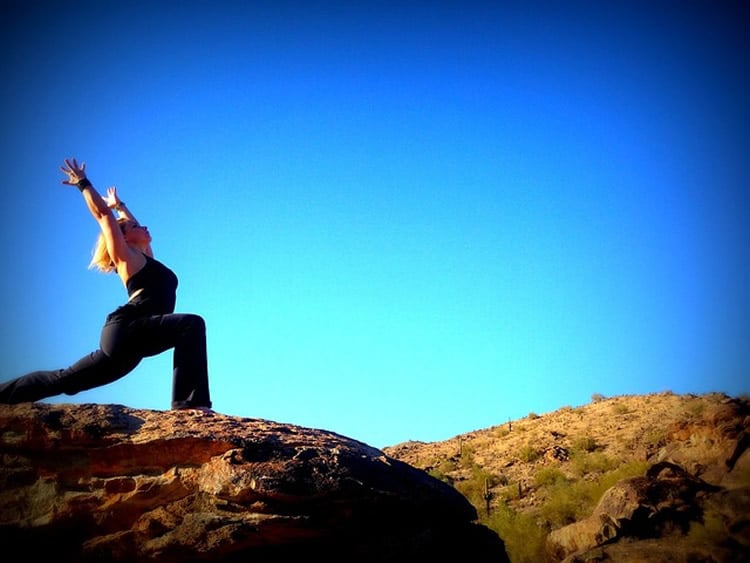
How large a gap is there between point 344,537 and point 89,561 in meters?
1.72

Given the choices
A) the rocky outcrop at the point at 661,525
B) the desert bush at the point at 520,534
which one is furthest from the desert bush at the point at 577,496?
the rocky outcrop at the point at 661,525

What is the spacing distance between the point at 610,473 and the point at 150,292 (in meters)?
16.8

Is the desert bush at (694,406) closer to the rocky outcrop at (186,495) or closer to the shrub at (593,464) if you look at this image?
the shrub at (593,464)

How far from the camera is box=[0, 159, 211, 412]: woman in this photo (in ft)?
14.5

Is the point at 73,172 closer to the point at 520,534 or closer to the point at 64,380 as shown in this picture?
the point at 64,380

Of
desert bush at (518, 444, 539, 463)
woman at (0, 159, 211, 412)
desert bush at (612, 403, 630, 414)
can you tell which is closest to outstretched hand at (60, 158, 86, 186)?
woman at (0, 159, 211, 412)

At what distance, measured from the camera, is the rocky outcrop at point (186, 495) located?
3717 mm

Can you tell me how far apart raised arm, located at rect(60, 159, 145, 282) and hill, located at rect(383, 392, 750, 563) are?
8.64 metres

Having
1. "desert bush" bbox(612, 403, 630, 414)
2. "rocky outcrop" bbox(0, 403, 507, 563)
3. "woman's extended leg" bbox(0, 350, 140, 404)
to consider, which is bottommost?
"rocky outcrop" bbox(0, 403, 507, 563)

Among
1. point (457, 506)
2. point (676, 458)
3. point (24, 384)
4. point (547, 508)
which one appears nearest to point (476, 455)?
point (547, 508)

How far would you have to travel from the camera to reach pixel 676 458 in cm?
1359

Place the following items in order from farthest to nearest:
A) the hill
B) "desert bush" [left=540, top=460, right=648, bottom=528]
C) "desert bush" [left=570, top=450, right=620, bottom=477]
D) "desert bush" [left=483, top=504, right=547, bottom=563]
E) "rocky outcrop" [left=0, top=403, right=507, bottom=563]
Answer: "desert bush" [left=570, top=450, right=620, bottom=477], "desert bush" [left=540, top=460, right=648, bottom=528], "desert bush" [left=483, top=504, right=547, bottom=563], the hill, "rocky outcrop" [left=0, top=403, right=507, bottom=563]

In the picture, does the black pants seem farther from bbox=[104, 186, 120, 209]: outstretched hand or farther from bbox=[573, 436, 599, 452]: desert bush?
bbox=[573, 436, 599, 452]: desert bush

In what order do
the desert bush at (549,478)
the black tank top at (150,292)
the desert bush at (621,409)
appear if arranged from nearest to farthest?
1. the black tank top at (150,292)
2. the desert bush at (549,478)
3. the desert bush at (621,409)
